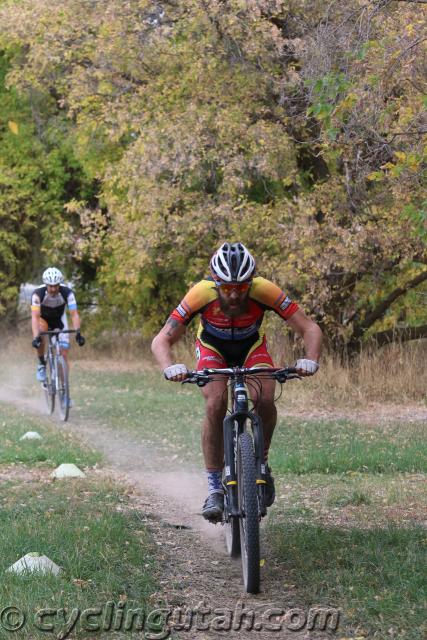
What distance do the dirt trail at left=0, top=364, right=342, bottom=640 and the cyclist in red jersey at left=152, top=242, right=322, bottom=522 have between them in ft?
1.52

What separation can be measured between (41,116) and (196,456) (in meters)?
16.4

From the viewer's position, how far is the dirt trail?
523 centimetres

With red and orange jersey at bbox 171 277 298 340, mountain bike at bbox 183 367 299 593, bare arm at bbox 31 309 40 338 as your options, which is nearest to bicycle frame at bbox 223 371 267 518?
mountain bike at bbox 183 367 299 593

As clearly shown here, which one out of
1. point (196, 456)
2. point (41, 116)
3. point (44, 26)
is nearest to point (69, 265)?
point (41, 116)

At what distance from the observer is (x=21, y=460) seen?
34.3 ft

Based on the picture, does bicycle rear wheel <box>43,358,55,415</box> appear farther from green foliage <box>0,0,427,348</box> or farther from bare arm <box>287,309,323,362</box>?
bare arm <box>287,309,323,362</box>

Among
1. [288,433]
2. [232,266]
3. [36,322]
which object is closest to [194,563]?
[232,266]

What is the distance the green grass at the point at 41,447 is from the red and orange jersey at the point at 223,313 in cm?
418

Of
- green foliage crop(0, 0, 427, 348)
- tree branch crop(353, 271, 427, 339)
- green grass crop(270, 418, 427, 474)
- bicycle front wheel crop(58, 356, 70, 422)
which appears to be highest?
green foliage crop(0, 0, 427, 348)

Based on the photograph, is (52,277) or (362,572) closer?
(362,572)

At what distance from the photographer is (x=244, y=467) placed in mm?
5887

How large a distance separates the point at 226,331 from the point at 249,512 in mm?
1364

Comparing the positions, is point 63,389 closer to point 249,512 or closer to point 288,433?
point 288,433

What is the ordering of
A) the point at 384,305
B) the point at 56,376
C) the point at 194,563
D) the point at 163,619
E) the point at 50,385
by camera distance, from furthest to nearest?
the point at 384,305 → the point at 50,385 → the point at 56,376 → the point at 194,563 → the point at 163,619
